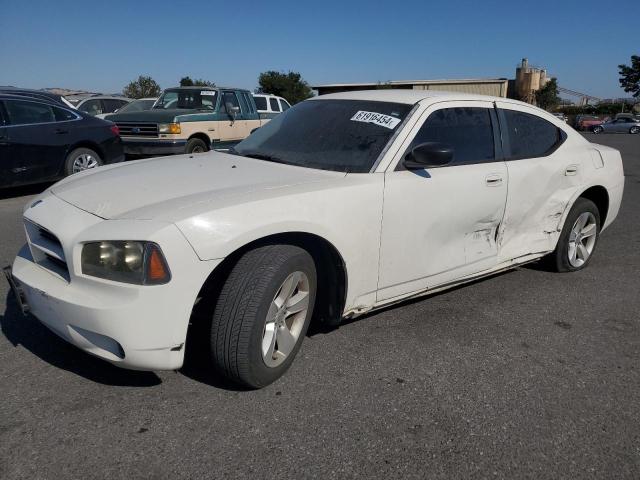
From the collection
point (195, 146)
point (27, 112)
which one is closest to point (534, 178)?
point (27, 112)

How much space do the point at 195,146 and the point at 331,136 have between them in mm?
7709

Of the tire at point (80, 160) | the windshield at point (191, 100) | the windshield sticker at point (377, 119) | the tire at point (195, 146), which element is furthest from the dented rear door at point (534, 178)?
the windshield at point (191, 100)

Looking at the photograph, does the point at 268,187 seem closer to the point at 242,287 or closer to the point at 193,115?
the point at 242,287

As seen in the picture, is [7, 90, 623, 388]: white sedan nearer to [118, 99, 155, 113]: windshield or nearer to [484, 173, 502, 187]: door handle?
[484, 173, 502, 187]: door handle

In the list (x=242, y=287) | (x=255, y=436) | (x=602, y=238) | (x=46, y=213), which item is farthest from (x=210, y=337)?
(x=602, y=238)

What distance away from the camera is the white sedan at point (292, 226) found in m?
Answer: 2.41

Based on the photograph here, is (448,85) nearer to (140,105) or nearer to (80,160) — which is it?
(140,105)

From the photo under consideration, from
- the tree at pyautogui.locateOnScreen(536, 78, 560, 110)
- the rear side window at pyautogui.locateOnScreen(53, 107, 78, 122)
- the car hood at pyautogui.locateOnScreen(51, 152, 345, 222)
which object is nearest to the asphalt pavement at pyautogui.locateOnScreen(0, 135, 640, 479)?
the car hood at pyautogui.locateOnScreen(51, 152, 345, 222)

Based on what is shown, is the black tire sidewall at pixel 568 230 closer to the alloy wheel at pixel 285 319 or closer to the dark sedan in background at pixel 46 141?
the alloy wheel at pixel 285 319

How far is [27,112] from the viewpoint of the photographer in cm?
789

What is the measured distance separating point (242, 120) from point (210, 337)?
9.69 m

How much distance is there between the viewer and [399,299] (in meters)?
3.37

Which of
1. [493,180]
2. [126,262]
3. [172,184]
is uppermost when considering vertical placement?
[172,184]

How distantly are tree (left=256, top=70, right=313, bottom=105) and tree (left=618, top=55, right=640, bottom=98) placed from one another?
41381 millimetres
